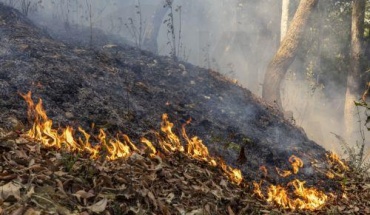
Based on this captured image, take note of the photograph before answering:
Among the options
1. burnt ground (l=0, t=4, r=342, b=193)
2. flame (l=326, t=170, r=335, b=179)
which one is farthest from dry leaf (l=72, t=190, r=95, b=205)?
flame (l=326, t=170, r=335, b=179)

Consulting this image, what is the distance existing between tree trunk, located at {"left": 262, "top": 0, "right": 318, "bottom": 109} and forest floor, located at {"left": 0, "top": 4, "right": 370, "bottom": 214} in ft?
6.39

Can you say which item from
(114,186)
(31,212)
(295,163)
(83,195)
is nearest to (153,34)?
(295,163)

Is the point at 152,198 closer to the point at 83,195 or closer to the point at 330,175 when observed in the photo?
the point at 83,195

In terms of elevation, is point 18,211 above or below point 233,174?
above

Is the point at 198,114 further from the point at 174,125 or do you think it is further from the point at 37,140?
the point at 37,140

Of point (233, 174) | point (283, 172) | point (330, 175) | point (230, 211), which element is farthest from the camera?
point (330, 175)

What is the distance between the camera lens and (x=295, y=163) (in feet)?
18.2

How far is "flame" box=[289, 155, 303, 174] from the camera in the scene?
214 inches

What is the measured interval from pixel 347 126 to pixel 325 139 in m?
2.50

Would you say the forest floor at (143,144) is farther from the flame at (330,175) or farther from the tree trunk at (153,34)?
the tree trunk at (153,34)

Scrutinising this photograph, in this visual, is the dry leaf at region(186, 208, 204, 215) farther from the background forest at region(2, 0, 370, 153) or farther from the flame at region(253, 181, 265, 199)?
the background forest at region(2, 0, 370, 153)

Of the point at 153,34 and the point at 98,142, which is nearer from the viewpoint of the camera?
the point at 98,142

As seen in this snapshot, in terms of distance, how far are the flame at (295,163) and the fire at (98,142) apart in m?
1.37

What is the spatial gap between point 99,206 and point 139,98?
3.21 meters
